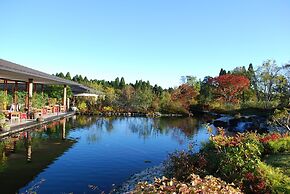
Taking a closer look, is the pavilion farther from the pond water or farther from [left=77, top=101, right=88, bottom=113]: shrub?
the pond water

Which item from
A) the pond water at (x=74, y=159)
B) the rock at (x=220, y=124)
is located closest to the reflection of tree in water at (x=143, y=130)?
the pond water at (x=74, y=159)

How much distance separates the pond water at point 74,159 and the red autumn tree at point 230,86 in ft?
73.7

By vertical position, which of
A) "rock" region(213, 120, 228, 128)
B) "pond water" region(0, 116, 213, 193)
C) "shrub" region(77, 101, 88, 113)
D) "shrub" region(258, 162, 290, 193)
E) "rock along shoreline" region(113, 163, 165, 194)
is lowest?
"rock along shoreline" region(113, 163, 165, 194)

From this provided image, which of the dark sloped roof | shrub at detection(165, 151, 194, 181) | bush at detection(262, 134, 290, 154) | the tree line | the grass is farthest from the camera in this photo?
the tree line

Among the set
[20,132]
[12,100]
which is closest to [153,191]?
[20,132]

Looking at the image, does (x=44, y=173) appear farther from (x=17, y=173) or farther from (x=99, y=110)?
(x=99, y=110)

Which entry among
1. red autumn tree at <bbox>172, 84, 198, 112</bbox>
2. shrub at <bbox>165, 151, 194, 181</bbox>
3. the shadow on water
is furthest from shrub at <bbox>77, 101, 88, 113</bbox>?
shrub at <bbox>165, 151, 194, 181</bbox>

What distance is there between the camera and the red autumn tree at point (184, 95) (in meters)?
34.5

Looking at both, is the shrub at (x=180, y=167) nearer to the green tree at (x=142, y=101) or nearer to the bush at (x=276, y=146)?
the bush at (x=276, y=146)

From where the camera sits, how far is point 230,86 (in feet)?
121

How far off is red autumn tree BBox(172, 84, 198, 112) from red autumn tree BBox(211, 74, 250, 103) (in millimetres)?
3698

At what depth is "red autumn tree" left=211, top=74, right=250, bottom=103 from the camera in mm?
35469

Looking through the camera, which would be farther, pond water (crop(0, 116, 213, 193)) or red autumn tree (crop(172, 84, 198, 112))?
red autumn tree (crop(172, 84, 198, 112))

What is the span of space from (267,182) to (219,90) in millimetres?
34386
